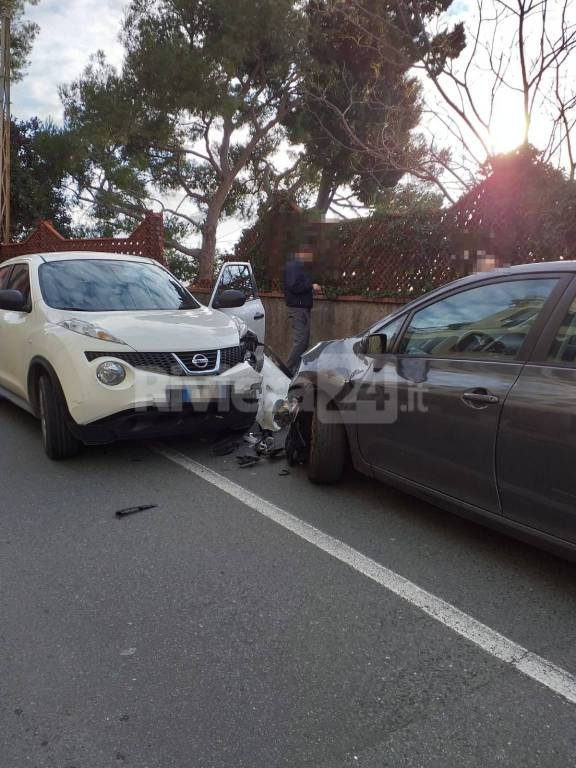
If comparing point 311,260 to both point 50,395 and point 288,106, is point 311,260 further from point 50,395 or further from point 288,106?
point 288,106

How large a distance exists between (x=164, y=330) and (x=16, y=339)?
4.97 ft

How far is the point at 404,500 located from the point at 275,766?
7.92 ft

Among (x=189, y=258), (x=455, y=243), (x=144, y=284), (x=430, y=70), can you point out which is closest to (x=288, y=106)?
(x=189, y=258)

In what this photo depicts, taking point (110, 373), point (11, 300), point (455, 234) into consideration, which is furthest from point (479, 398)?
point (455, 234)

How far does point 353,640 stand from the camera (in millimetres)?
2553

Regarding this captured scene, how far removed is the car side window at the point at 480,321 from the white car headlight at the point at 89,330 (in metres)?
2.16

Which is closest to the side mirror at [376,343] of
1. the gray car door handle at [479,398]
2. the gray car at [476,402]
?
the gray car at [476,402]

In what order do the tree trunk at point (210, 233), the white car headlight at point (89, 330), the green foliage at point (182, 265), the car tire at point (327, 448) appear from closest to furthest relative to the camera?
the car tire at point (327, 448), the white car headlight at point (89, 330), the tree trunk at point (210, 233), the green foliage at point (182, 265)

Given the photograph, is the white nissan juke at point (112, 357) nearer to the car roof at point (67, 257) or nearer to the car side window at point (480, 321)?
the car roof at point (67, 257)

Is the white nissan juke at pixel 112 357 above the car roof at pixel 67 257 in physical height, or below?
below

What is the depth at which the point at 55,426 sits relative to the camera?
473 centimetres

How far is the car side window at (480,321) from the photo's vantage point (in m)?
3.04

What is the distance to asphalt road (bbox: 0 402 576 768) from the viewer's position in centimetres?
200

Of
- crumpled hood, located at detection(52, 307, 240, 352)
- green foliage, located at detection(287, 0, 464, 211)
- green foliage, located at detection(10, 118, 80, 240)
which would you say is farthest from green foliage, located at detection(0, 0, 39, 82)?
crumpled hood, located at detection(52, 307, 240, 352)
